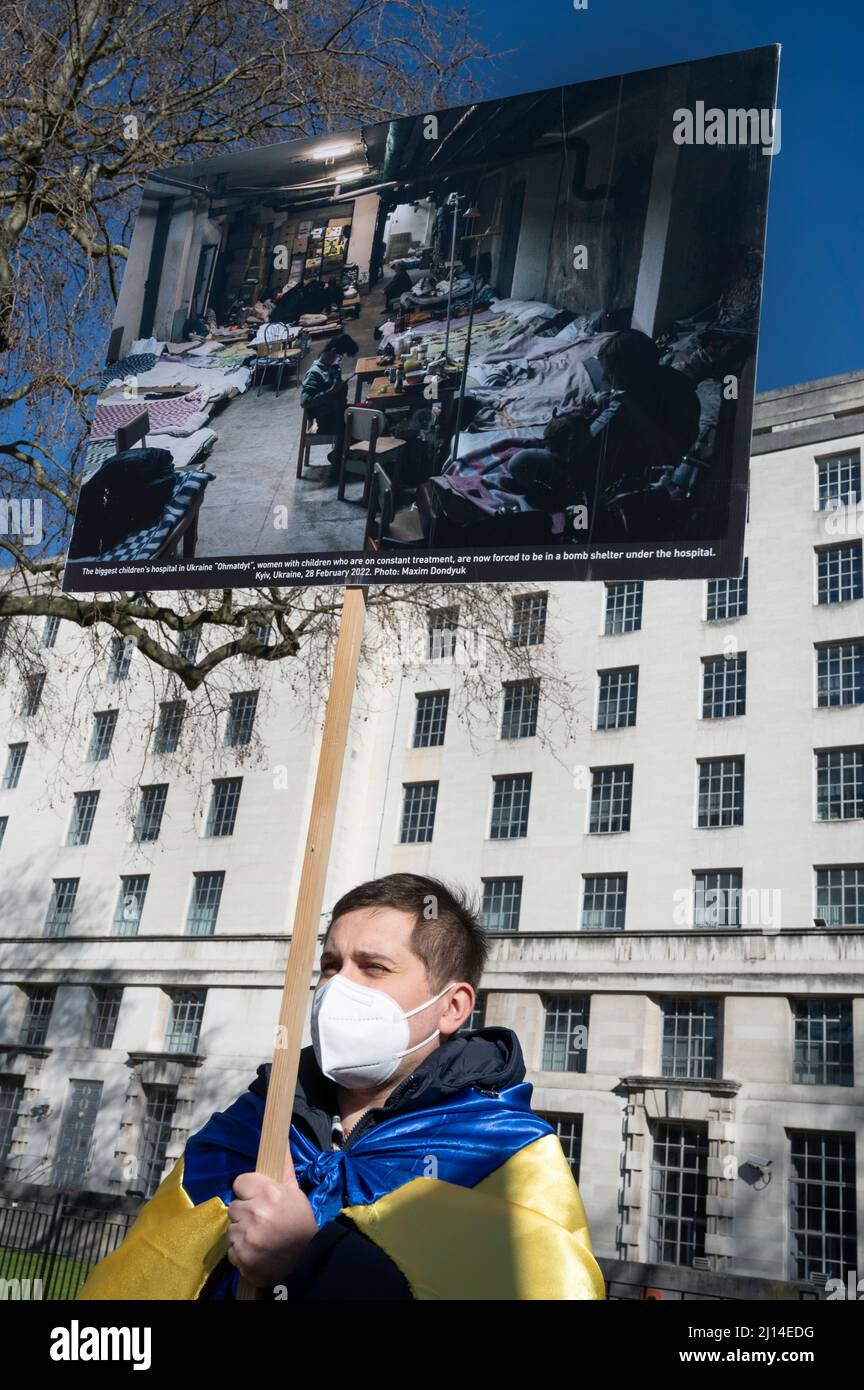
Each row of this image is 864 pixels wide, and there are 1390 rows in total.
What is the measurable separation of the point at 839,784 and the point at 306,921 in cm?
3514

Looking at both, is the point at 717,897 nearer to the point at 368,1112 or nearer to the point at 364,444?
the point at 364,444

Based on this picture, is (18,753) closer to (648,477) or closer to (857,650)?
(857,650)

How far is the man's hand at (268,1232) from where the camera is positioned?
10.2 feet

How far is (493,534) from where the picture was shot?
490cm

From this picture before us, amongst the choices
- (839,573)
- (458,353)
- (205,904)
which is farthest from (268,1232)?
(205,904)

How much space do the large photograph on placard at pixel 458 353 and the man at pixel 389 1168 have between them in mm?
1624

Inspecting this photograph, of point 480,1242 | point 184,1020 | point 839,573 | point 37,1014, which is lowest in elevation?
point 480,1242

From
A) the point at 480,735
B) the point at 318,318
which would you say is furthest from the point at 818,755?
the point at 318,318

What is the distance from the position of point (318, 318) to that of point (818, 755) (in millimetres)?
33971

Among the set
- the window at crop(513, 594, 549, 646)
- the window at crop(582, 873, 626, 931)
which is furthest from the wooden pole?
the window at crop(513, 594, 549, 646)

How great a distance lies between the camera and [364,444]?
18.1 ft

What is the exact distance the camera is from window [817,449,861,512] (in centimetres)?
4059

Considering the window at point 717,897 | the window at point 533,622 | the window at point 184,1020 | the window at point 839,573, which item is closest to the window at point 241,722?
the window at point 184,1020

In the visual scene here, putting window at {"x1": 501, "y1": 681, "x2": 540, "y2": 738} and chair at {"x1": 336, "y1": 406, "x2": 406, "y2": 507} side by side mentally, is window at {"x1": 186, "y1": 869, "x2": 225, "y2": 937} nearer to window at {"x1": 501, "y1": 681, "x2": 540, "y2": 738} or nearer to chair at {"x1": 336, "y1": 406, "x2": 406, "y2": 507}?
window at {"x1": 501, "y1": 681, "x2": 540, "y2": 738}
